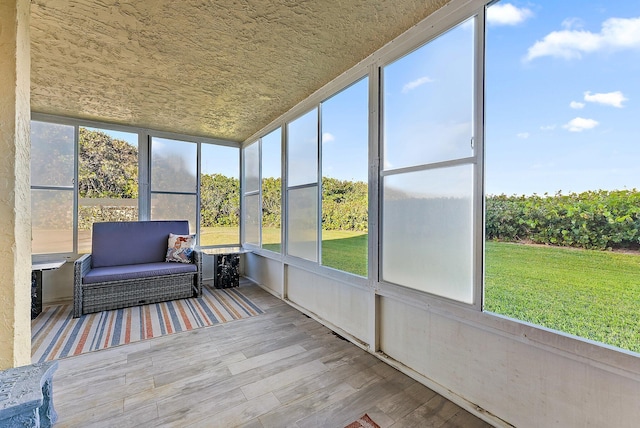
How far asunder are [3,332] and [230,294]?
2.87m

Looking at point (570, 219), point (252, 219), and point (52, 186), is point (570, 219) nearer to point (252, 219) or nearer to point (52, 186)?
point (252, 219)

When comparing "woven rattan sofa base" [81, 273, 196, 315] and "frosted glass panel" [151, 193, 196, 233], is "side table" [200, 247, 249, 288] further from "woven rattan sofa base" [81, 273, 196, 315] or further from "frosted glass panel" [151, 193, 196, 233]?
"frosted glass panel" [151, 193, 196, 233]

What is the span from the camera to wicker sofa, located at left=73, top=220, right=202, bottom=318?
10.6ft

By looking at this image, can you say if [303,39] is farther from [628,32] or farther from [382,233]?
[628,32]

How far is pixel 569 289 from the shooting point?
4.83 ft

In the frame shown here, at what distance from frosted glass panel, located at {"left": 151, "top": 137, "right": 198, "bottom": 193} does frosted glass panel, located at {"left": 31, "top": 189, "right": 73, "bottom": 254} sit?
1.13 metres

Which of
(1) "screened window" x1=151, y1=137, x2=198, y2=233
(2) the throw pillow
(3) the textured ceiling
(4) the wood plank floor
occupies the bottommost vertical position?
(4) the wood plank floor

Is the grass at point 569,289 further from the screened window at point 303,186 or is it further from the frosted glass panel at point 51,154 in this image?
the frosted glass panel at point 51,154

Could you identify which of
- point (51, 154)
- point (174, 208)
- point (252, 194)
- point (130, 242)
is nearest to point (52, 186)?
point (51, 154)

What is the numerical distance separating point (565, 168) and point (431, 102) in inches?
36.4

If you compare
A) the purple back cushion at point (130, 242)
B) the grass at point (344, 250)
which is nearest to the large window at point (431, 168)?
the grass at point (344, 250)

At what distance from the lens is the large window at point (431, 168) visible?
1.74 m

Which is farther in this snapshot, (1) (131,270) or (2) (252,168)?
(2) (252,168)

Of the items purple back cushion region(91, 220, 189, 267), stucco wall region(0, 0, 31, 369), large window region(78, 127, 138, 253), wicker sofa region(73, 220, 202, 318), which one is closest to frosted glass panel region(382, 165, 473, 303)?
stucco wall region(0, 0, 31, 369)
